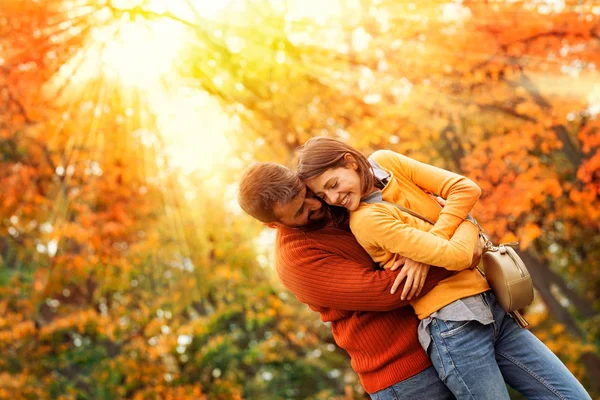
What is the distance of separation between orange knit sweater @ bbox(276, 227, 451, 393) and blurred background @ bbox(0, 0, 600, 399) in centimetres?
415

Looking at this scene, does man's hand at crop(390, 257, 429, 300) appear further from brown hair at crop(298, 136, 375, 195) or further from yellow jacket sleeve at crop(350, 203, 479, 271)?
brown hair at crop(298, 136, 375, 195)

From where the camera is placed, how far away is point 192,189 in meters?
11.1

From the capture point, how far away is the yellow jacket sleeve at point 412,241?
2006 mm

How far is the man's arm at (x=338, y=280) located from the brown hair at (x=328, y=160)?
0.84ft

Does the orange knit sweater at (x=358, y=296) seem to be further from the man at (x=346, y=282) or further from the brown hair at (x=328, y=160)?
the brown hair at (x=328, y=160)

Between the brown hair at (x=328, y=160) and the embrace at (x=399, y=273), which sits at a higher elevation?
the brown hair at (x=328, y=160)

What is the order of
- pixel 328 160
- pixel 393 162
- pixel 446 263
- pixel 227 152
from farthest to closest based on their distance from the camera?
pixel 227 152, pixel 393 162, pixel 328 160, pixel 446 263

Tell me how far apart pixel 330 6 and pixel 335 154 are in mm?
7250

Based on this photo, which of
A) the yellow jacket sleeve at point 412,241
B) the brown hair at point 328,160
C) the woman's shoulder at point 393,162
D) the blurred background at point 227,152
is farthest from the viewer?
Result: the blurred background at point 227,152

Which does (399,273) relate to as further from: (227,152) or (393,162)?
(227,152)

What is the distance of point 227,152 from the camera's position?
31.6 ft

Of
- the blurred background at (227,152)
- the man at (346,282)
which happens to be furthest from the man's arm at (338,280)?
the blurred background at (227,152)

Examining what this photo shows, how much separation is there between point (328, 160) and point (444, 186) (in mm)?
421

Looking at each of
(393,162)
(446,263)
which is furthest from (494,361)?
(393,162)
